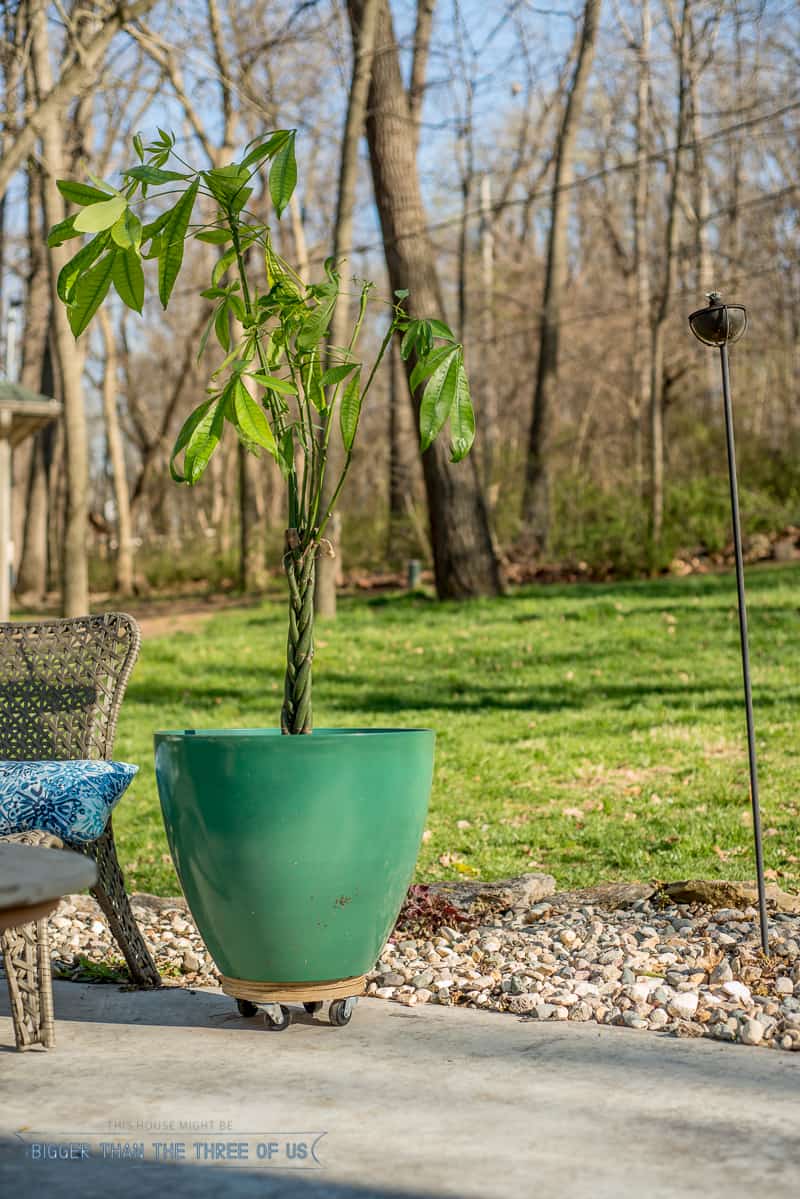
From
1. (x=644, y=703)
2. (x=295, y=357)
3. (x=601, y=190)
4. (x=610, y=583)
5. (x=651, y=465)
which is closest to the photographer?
(x=295, y=357)

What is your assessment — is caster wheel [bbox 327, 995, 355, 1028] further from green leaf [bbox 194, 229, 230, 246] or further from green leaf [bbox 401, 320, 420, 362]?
green leaf [bbox 194, 229, 230, 246]

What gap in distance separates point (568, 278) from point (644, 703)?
68.5 ft

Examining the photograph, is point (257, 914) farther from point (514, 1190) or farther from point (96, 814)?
point (514, 1190)

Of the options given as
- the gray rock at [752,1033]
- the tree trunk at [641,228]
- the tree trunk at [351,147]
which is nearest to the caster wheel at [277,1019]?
the gray rock at [752,1033]

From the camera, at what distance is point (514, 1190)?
1915mm

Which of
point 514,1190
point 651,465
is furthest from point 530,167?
point 514,1190

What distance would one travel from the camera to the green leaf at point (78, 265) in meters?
2.63

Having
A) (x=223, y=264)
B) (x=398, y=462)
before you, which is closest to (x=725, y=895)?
(x=223, y=264)

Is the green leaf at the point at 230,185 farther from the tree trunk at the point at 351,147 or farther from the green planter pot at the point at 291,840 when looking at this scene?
the tree trunk at the point at 351,147

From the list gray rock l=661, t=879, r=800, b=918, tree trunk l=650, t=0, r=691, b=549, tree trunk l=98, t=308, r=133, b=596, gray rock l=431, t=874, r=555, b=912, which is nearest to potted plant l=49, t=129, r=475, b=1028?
gray rock l=431, t=874, r=555, b=912

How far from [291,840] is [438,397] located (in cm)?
102

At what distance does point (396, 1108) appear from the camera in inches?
91.7

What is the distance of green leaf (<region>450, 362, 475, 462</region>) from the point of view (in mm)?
2760

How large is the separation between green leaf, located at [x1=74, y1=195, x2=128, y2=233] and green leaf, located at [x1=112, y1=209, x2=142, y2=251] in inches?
1.0
